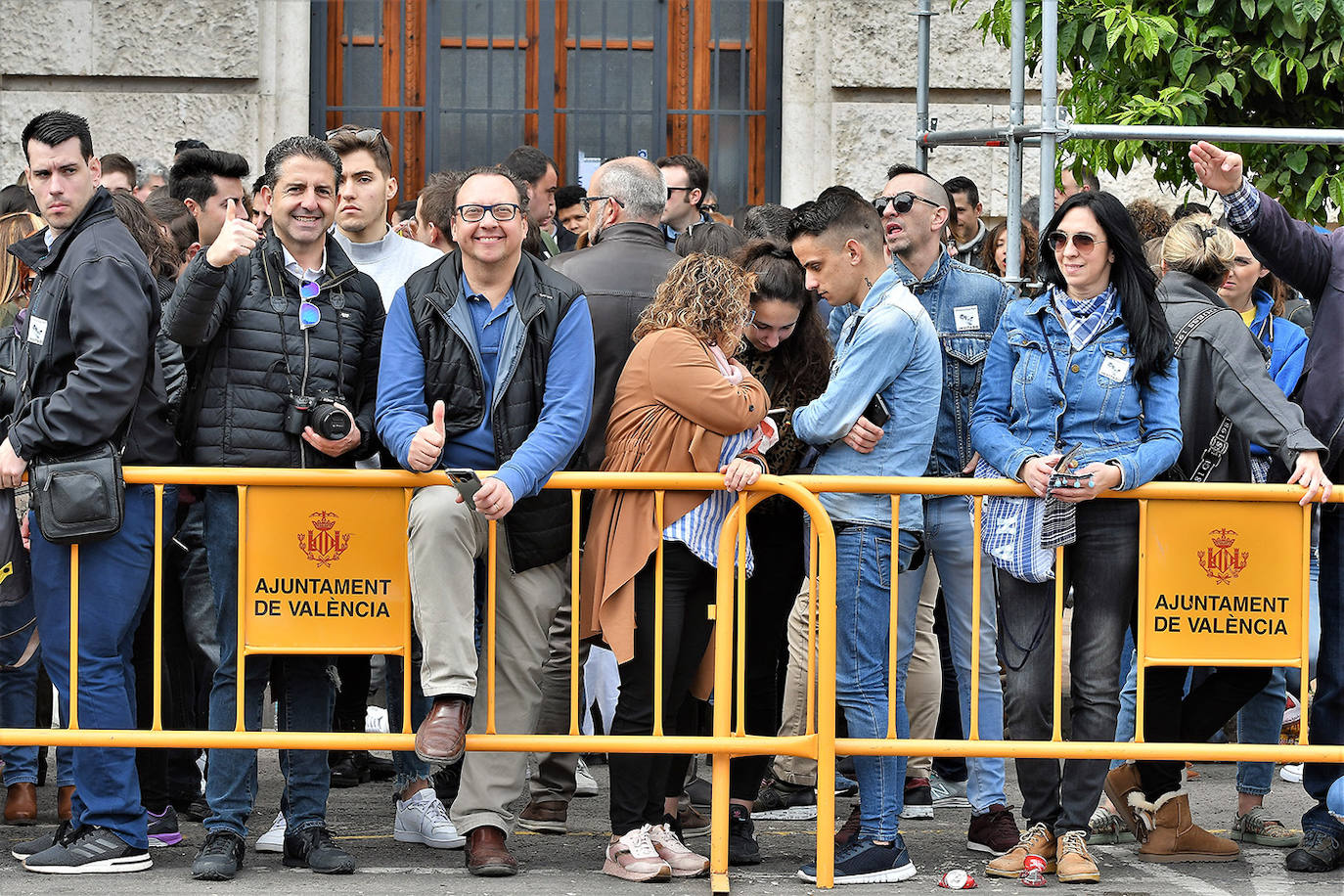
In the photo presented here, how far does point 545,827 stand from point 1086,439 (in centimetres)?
228

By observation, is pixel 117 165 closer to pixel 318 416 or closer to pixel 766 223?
pixel 766 223

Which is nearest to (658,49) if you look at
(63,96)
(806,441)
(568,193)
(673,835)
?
(568,193)

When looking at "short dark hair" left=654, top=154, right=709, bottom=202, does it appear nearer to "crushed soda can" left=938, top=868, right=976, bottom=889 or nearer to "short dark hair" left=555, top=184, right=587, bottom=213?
"short dark hair" left=555, top=184, right=587, bottom=213

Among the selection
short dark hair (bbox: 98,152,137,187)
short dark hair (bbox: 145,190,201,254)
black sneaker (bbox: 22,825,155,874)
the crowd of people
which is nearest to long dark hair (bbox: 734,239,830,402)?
the crowd of people

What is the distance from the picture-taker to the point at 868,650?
222 inches

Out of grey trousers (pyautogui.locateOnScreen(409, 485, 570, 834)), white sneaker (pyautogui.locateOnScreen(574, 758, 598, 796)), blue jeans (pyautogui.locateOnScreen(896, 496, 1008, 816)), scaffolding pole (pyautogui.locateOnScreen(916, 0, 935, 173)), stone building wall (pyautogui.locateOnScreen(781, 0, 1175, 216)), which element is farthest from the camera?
stone building wall (pyautogui.locateOnScreen(781, 0, 1175, 216))

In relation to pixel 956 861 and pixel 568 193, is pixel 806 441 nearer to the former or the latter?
pixel 956 861

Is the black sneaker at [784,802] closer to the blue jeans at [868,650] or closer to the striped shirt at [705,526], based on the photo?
the blue jeans at [868,650]

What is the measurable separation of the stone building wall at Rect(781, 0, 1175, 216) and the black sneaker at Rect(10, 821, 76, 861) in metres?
5.91

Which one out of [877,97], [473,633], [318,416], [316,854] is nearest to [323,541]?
[318,416]

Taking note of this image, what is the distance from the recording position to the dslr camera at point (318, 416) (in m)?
5.56

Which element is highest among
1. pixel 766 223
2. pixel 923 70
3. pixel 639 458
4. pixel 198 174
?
pixel 923 70

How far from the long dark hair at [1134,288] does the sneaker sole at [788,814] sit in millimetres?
2096

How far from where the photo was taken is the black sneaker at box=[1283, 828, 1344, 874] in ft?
19.0
